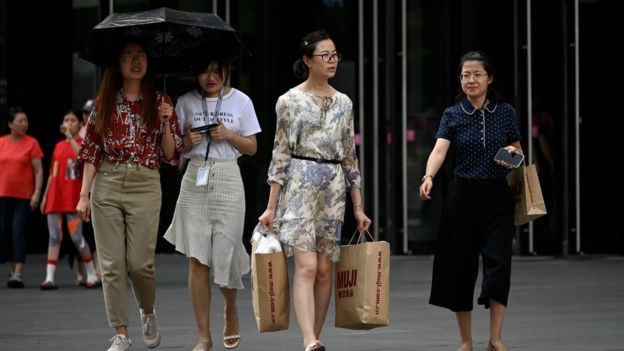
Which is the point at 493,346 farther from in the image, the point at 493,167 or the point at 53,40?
the point at 53,40

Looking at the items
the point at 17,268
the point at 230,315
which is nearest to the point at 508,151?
the point at 230,315

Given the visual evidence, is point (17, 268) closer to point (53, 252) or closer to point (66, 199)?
point (53, 252)

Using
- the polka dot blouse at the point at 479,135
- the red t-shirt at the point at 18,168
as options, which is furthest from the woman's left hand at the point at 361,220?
the red t-shirt at the point at 18,168

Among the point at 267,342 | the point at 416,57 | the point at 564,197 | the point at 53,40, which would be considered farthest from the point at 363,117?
the point at 267,342

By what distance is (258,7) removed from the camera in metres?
19.8

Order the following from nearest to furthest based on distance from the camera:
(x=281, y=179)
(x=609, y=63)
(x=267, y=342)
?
(x=281, y=179), (x=267, y=342), (x=609, y=63)

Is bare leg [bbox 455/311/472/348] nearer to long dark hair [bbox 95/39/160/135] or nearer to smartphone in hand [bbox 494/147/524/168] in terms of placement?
smartphone in hand [bbox 494/147/524/168]

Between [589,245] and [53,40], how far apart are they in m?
7.56

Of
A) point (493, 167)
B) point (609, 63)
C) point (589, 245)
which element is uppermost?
point (609, 63)

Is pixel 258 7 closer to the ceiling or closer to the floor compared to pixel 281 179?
closer to the ceiling

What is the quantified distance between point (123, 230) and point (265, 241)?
932mm

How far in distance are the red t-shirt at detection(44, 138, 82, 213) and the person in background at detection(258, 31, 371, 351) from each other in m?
6.26

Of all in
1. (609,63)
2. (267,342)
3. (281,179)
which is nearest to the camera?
(281,179)

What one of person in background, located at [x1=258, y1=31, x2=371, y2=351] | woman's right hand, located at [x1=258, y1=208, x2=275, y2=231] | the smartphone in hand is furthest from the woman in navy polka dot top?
woman's right hand, located at [x1=258, y1=208, x2=275, y2=231]
